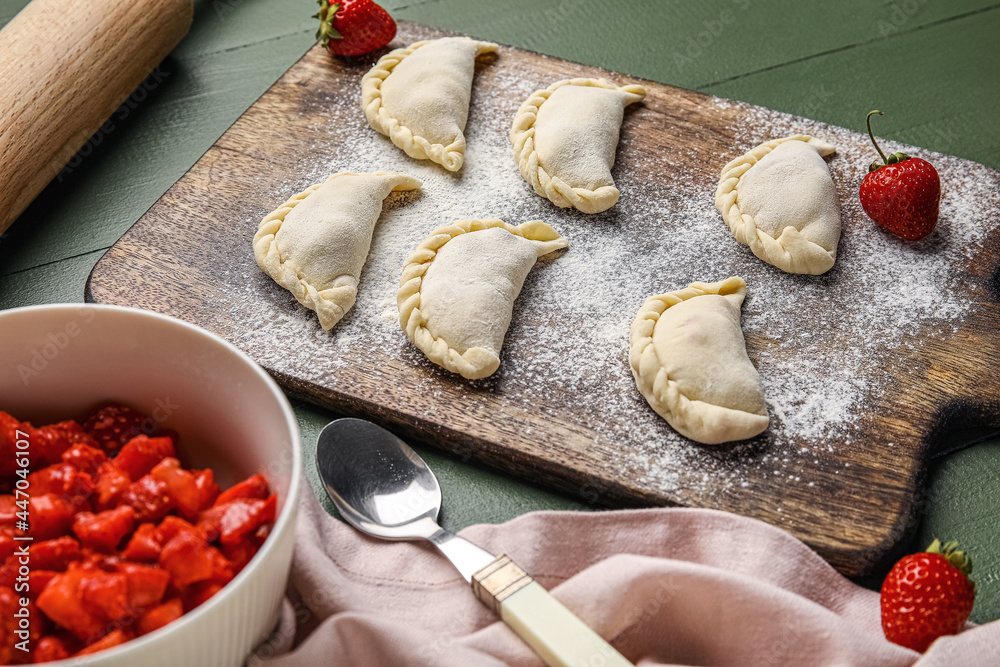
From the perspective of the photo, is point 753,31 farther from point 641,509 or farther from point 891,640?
point 891,640

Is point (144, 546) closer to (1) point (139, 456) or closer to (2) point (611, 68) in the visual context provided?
(1) point (139, 456)

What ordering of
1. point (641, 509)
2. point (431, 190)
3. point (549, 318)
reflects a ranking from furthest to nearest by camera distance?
point (431, 190)
point (549, 318)
point (641, 509)

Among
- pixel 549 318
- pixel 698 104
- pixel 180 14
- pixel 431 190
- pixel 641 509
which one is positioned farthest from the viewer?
pixel 180 14

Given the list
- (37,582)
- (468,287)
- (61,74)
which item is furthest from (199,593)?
(61,74)

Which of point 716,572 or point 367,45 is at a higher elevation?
point 367,45

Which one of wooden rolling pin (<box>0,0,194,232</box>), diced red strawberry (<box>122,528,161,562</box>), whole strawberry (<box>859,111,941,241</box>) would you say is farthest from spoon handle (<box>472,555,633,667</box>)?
wooden rolling pin (<box>0,0,194,232</box>)

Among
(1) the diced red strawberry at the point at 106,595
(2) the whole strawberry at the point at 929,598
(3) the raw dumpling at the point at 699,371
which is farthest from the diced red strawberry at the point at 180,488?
(2) the whole strawberry at the point at 929,598

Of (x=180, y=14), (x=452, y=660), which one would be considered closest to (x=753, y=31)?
(x=180, y=14)

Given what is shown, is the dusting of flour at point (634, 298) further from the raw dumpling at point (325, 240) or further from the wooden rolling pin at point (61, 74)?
the wooden rolling pin at point (61, 74)
